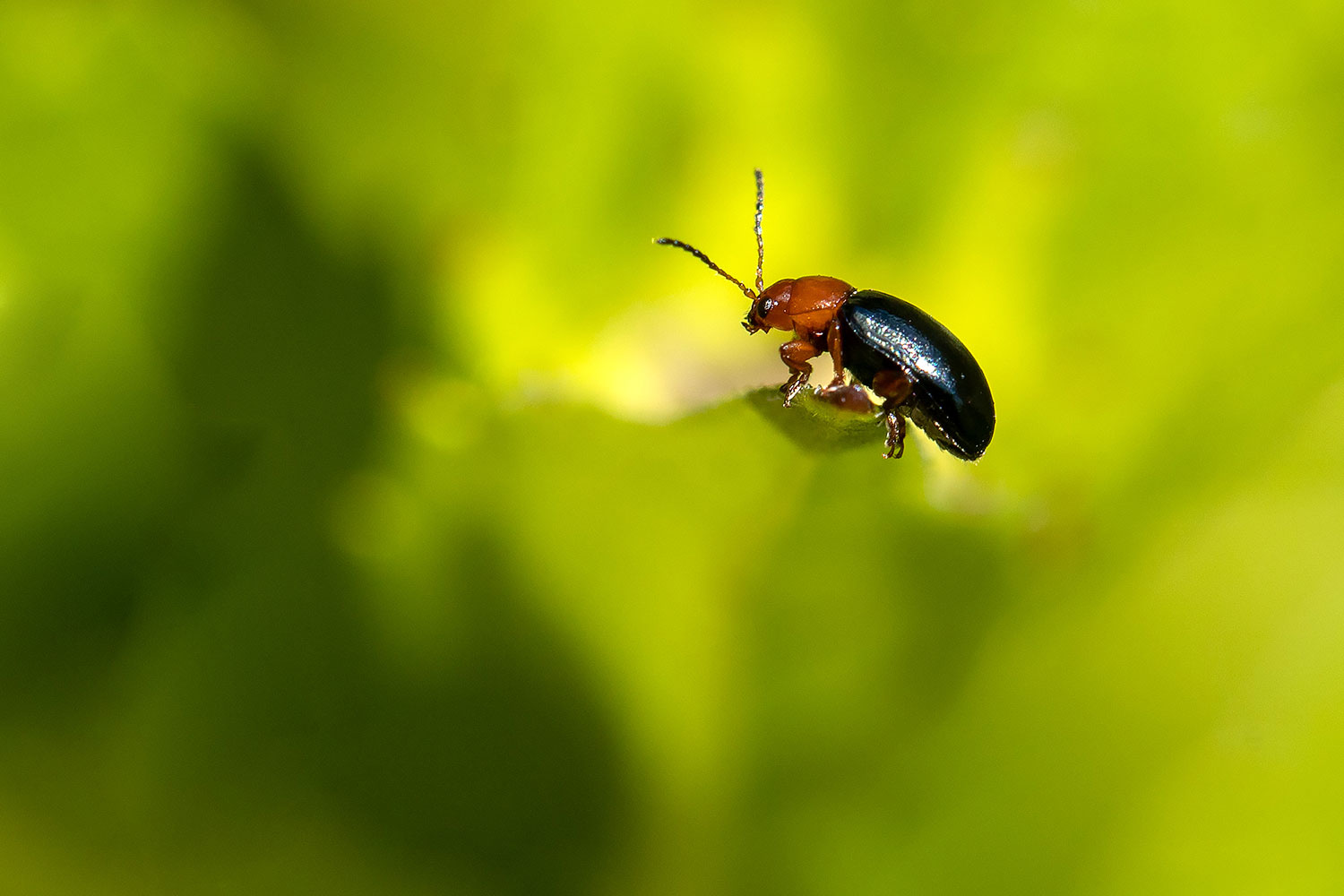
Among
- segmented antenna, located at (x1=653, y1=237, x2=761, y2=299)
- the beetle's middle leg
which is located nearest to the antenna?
segmented antenna, located at (x1=653, y1=237, x2=761, y2=299)

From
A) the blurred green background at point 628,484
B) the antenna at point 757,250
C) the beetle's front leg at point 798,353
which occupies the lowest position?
the blurred green background at point 628,484

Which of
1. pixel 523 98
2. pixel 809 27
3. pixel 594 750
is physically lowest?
pixel 594 750

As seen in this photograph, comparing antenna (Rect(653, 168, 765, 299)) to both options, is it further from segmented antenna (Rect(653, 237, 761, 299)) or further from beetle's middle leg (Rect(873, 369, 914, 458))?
beetle's middle leg (Rect(873, 369, 914, 458))

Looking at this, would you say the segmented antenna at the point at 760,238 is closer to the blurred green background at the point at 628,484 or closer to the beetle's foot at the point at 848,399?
the blurred green background at the point at 628,484

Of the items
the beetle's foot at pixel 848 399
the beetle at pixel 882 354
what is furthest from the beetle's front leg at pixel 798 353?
the beetle's foot at pixel 848 399

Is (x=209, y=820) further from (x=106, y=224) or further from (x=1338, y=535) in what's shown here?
(x=1338, y=535)

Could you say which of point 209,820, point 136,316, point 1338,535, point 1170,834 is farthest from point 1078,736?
point 136,316
